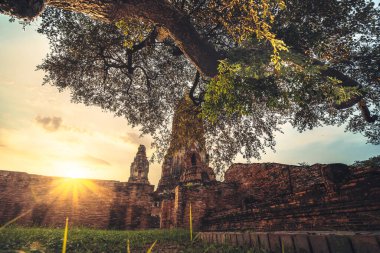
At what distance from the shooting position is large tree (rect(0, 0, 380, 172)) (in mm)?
6164

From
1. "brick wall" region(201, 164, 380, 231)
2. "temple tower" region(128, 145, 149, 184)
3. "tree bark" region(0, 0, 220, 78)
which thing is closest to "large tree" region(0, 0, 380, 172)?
"tree bark" region(0, 0, 220, 78)

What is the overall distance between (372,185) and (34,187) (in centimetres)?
1401

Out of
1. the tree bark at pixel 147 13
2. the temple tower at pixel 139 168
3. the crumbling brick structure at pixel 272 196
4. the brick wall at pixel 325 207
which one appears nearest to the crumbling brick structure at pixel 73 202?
the crumbling brick structure at pixel 272 196

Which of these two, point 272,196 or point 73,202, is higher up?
point 272,196

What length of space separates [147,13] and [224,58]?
10.0ft

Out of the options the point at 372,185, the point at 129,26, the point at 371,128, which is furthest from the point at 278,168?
the point at 129,26

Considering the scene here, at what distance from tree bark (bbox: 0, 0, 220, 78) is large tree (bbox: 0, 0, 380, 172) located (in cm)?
2

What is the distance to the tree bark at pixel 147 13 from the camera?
14.7 feet

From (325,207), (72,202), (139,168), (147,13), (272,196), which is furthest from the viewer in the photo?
(139,168)

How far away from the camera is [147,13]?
5941 mm

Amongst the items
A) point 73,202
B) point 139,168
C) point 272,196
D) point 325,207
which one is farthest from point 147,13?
point 139,168

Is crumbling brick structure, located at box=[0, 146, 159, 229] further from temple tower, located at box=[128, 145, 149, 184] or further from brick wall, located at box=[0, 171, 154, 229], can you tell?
temple tower, located at box=[128, 145, 149, 184]

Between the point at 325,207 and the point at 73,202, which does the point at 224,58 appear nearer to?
the point at 325,207

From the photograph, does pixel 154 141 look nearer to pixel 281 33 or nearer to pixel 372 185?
pixel 281 33
